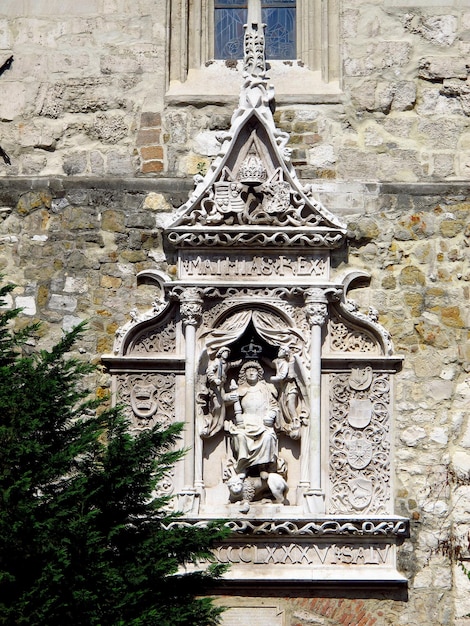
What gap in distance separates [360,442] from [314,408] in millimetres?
406

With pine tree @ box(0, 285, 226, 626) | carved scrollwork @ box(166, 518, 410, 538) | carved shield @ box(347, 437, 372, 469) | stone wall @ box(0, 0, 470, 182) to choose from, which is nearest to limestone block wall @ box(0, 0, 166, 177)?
stone wall @ box(0, 0, 470, 182)

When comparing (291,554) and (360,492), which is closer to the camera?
(291,554)

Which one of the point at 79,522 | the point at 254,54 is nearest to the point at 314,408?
the point at 254,54

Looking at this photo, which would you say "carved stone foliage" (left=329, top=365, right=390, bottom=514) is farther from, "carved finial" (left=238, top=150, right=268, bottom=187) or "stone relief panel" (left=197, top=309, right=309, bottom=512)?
"carved finial" (left=238, top=150, right=268, bottom=187)

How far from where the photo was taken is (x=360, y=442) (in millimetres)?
12734

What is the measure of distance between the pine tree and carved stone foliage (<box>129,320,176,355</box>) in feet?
4.77

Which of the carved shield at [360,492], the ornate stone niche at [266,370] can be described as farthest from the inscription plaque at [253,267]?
the carved shield at [360,492]

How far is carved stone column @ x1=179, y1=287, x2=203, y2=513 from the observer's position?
12562 mm

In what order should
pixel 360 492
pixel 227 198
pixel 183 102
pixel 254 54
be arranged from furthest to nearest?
pixel 183 102
pixel 254 54
pixel 227 198
pixel 360 492

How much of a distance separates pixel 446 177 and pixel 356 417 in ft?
6.17

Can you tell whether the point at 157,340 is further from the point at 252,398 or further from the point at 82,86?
the point at 82,86

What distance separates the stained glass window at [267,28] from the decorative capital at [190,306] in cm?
195

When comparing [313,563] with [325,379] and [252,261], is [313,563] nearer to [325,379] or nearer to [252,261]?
[325,379]

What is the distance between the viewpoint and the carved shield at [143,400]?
12758 mm
